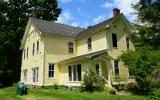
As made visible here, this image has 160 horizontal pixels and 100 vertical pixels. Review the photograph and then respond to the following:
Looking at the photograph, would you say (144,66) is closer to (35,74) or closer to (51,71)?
(51,71)

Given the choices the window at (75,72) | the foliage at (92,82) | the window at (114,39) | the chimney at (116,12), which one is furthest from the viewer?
the chimney at (116,12)

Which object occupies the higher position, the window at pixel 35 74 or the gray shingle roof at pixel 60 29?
the gray shingle roof at pixel 60 29

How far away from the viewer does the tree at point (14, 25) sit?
135 ft

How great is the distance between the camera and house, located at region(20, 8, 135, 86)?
24438mm

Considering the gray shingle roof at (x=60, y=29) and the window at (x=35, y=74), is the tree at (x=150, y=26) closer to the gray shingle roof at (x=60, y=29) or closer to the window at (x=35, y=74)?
the gray shingle roof at (x=60, y=29)

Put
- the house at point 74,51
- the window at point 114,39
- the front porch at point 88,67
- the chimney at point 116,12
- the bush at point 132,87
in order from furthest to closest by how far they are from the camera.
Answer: the chimney at point 116,12 < the window at point 114,39 < the house at point 74,51 < the front porch at point 88,67 < the bush at point 132,87

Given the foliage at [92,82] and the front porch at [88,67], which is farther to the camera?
the front porch at [88,67]

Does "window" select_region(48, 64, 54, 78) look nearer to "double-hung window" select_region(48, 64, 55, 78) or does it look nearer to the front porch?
"double-hung window" select_region(48, 64, 55, 78)

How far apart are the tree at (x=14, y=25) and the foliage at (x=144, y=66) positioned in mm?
25147

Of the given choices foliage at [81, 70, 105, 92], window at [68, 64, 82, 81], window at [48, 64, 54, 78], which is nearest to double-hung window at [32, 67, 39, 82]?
window at [48, 64, 54, 78]

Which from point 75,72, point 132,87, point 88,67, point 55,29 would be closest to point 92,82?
point 88,67

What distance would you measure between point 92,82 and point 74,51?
409 inches

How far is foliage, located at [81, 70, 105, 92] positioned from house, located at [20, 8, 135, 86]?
29.2 inches

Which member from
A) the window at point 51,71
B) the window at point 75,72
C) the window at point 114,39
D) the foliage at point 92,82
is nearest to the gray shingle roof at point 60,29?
the window at point 114,39
